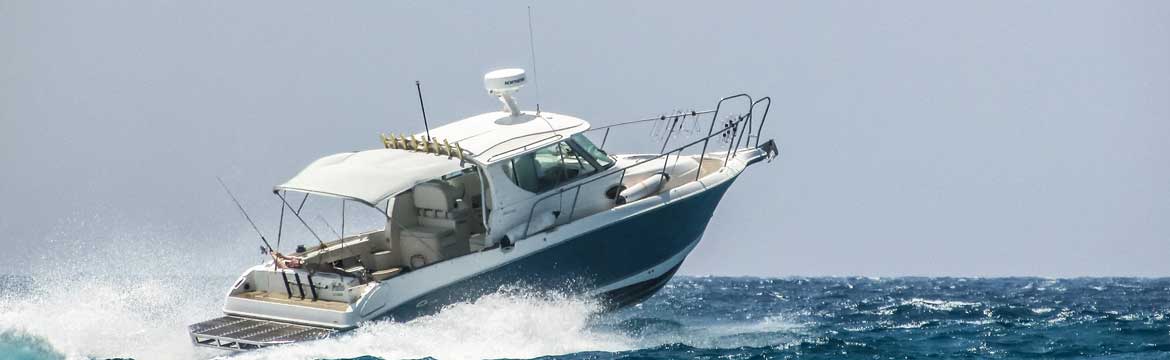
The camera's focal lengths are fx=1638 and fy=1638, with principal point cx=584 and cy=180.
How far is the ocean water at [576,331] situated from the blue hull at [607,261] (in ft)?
0.52

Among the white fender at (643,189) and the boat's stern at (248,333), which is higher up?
the white fender at (643,189)

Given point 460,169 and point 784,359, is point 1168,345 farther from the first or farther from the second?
point 460,169

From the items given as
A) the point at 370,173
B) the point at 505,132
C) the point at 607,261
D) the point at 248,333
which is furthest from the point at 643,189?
the point at 248,333

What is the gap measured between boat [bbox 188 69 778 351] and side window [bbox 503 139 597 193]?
0.02m

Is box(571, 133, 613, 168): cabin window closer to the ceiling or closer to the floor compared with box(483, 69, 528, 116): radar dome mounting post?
closer to the floor

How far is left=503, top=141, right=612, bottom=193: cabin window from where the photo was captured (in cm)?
1730

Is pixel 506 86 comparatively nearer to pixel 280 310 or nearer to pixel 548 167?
pixel 548 167

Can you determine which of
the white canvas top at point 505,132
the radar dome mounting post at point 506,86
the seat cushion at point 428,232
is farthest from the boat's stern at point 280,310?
the radar dome mounting post at point 506,86

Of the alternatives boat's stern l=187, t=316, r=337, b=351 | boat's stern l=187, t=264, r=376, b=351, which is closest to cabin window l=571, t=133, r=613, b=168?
boat's stern l=187, t=264, r=376, b=351

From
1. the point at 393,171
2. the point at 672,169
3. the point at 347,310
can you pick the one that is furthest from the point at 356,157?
the point at 672,169

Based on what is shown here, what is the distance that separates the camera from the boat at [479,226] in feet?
53.9

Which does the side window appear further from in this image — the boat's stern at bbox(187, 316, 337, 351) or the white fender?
the boat's stern at bbox(187, 316, 337, 351)

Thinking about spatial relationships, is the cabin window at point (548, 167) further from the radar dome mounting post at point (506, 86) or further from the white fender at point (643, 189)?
the radar dome mounting post at point (506, 86)

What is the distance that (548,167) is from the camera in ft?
58.0
